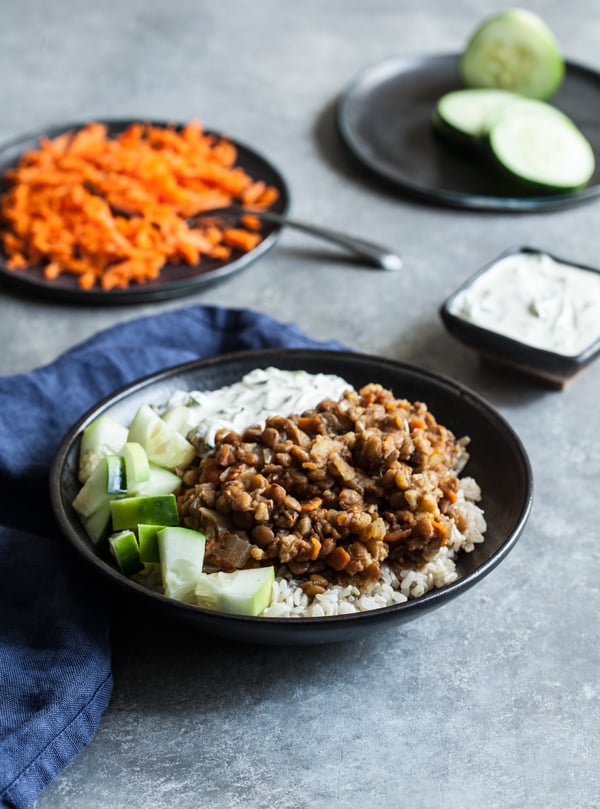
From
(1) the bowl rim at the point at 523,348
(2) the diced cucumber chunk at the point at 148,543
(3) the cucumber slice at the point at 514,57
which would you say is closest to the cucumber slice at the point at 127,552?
(2) the diced cucumber chunk at the point at 148,543

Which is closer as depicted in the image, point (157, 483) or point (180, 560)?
point (180, 560)

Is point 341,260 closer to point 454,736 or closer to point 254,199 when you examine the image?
point 254,199

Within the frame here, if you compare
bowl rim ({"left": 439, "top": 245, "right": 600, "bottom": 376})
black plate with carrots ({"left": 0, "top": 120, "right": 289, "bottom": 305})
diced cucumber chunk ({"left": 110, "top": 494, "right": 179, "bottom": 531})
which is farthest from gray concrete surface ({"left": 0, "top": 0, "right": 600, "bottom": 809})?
diced cucumber chunk ({"left": 110, "top": 494, "right": 179, "bottom": 531})

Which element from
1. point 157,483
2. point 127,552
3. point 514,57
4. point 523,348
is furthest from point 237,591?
point 514,57

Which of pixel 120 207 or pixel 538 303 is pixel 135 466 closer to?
pixel 538 303

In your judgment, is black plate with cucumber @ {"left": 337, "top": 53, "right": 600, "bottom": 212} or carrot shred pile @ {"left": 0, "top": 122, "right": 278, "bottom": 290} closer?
carrot shred pile @ {"left": 0, "top": 122, "right": 278, "bottom": 290}

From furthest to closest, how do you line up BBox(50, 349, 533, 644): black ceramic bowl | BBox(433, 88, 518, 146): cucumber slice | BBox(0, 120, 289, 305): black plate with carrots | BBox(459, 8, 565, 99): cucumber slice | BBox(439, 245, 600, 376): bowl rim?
BBox(459, 8, 565, 99): cucumber slice, BBox(433, 88, 518, 146): cucumber slice, BBox(0, 120, 289, 305): black plate with carrots, BBox(439, 245, 600, 376): bowl rim, BBox(50, 349, 533, 644): black ceramic bowl

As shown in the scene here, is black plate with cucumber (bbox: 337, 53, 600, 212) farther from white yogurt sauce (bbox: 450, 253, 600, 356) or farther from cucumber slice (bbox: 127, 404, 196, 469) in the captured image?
cucumber slice (bbox: 127, 404, 196, 469)
